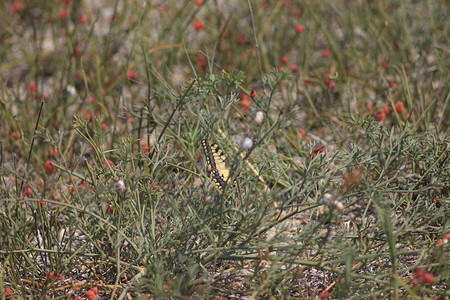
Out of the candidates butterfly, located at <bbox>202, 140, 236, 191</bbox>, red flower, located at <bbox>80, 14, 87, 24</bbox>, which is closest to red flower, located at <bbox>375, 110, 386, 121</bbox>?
butterfly, located at <bbox>202, 140, 236, 191</bbox>

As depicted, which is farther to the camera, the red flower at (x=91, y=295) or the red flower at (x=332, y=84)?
the red flower at (x=332, y=84)

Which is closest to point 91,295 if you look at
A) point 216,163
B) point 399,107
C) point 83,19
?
point 216,163

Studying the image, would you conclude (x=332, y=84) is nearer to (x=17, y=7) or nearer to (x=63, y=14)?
(x=63, y=14)

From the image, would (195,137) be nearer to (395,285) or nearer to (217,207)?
(217,207)

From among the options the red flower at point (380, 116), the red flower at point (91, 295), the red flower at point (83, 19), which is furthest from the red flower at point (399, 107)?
the red flower at point (83, 19)

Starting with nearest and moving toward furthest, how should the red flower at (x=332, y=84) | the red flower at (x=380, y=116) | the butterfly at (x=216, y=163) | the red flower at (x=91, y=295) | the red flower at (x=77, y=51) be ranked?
the red flower at (x=91, y=295)
the butterfly at (x=216, y=163)
the red flower at (x=380, y=116)
the red flower at (x=332, y=84)
the red flower at (x=77, y=51)

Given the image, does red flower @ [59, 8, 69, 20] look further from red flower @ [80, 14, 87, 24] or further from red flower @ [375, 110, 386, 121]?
red flower @ [375, 110, 386, 121]

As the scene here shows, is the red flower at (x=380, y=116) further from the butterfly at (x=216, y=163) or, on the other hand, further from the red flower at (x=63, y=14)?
the red flower at (x=63, y=14)

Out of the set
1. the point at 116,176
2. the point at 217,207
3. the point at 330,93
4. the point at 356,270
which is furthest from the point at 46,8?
the point at 356,270
